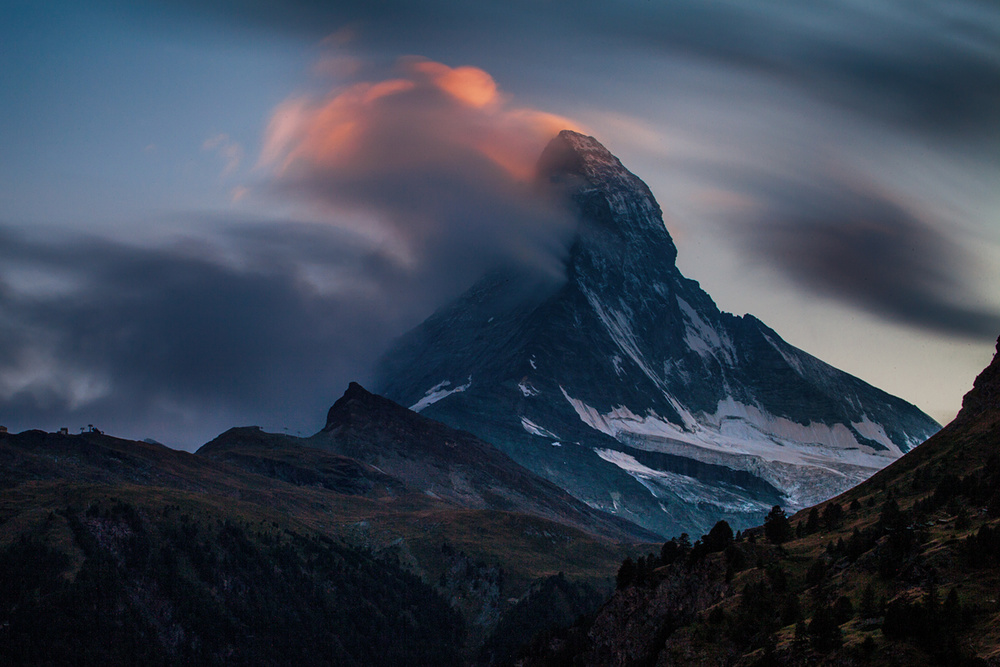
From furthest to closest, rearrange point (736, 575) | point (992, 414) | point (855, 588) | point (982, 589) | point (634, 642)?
point (992, 414)
point (634, 642)
point (736, 575)
point (855, 588)
point (982, 589)

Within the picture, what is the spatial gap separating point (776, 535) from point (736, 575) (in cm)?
2371

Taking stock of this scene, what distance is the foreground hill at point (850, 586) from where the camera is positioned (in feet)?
377

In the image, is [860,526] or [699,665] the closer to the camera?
[699,665]

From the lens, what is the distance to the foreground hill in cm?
11500

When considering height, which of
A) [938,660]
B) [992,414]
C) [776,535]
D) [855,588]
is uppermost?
[992,414]

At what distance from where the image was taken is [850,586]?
138250 millimetres

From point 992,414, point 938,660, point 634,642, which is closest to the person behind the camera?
point 938,660

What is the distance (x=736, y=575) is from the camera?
6265 inches

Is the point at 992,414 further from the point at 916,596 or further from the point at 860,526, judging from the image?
the point at 916,596

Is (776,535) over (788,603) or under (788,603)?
over

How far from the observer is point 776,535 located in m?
180

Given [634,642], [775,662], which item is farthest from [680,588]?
[775,662]

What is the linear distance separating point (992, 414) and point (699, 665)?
259ft

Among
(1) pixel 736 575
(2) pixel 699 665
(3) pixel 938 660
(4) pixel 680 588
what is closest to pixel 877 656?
(3) pixel 938 660
